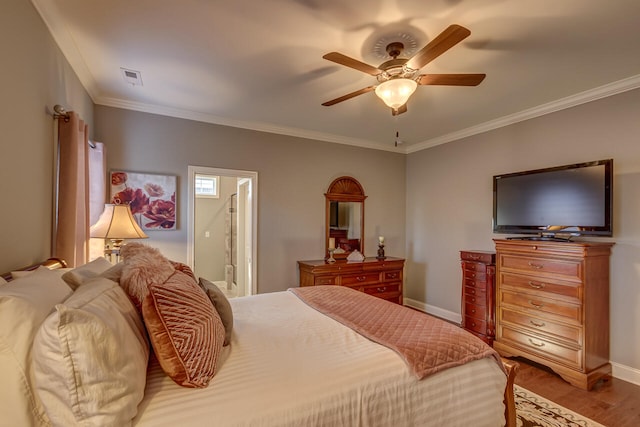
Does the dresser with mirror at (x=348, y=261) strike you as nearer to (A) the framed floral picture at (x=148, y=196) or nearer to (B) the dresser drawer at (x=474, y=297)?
(B) the dresser drawer at (x=474, y=297)

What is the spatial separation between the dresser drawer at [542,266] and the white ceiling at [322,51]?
1.64 metres

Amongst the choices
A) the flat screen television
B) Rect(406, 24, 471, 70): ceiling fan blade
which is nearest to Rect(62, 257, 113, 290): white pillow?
Rect(406, 24, 471, 70): ceiling fan blade

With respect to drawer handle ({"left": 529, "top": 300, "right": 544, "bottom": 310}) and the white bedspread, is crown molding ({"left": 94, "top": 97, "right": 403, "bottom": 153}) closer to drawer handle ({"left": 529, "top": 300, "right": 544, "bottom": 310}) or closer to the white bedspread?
the white bedspread

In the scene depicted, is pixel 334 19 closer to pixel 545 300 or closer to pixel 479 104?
pixel 479 104

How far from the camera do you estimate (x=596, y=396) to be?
2.54 meters

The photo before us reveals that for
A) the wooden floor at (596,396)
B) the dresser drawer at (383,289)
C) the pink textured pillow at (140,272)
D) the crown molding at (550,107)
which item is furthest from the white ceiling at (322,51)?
the wooden floor at (596,396)

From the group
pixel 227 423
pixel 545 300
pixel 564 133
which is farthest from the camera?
pixel 564 133

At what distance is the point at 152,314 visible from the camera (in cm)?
119

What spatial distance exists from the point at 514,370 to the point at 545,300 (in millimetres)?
1593

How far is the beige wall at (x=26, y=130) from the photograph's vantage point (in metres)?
1.48

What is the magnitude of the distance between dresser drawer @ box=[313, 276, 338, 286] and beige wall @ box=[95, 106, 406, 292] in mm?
478

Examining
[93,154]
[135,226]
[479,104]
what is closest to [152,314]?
[135,226]

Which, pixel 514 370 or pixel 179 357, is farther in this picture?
pixel 514 370

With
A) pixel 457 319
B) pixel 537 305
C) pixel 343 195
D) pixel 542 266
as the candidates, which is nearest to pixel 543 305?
pixel 537 305
